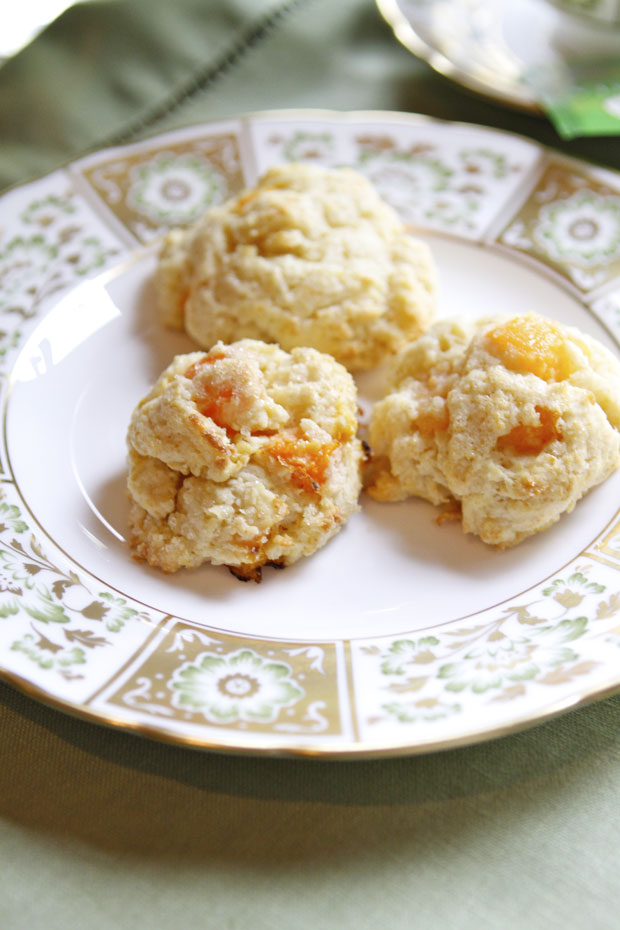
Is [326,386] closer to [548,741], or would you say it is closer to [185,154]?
[548,741]

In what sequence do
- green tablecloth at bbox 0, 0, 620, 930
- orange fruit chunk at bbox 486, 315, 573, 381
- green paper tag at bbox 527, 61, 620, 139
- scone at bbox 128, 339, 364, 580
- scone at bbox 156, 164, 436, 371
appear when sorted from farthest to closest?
green paper tag at bbox 527, 61, 620, 139 < scone at bbox 156, 164, 436, 371 < orange fruit chunk at bbox 486, 315, 573, 381 < scone at bbox 128, 339, 364, 580 < green tablecloth at bbox 0, 0, 620, 930

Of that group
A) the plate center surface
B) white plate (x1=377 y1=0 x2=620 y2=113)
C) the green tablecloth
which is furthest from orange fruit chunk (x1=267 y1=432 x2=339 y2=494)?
white plate (x1=377 y1=0 x2=620 y2=113)

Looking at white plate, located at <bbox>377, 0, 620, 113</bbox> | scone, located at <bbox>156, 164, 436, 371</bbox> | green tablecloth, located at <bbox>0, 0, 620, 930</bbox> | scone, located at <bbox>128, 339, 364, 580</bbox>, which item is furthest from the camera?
white plate, located at <bbox>377, 0, 620, 113</bbox>

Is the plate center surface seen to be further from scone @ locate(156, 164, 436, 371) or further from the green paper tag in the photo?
the green paper tag

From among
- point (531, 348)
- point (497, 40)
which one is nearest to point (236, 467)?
point (531, 348)

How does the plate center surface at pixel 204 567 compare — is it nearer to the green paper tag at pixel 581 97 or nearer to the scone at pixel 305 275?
the scone at pixel 305 275

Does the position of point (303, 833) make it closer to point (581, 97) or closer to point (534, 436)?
point (534, 436)
